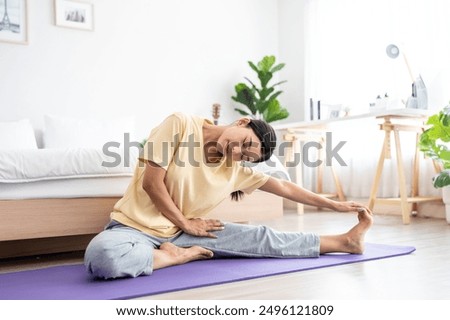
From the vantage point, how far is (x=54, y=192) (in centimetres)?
213

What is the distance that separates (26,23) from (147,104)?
43.5 inches

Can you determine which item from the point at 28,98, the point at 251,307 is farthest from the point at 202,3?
the point at 251,307

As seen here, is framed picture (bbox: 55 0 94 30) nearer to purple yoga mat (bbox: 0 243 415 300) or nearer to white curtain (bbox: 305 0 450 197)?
white curtain (bbox: 305 0 450 197)

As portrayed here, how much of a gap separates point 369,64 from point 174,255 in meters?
2.95

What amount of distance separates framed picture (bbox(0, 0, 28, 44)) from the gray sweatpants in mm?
2432

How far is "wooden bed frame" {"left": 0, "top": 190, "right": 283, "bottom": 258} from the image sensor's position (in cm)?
202

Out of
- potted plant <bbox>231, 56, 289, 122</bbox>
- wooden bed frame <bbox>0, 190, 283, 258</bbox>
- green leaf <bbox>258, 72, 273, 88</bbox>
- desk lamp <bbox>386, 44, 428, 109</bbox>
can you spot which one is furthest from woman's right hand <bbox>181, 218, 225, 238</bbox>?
green leaf <bbox>258, 72, 273, 88</bbox>

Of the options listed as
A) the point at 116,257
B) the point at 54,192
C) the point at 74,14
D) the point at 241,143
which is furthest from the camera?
the point at 74,14

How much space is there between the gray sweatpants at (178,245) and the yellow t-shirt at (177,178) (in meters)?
0.06

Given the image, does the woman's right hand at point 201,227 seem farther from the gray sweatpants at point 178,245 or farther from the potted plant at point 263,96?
the potted plant at point 263,96

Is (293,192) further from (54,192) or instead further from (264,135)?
(54,192)

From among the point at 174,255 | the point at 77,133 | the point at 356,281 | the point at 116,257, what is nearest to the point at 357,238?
the point at 356,281

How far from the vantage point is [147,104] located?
4371 millimetres

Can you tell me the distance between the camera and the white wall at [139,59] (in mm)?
3834
